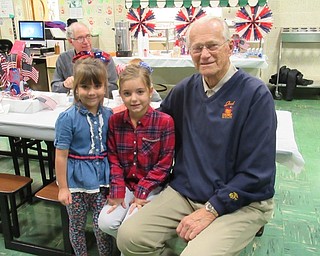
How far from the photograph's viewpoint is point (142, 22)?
459 centimetres

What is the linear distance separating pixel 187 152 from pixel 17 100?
1242 mm

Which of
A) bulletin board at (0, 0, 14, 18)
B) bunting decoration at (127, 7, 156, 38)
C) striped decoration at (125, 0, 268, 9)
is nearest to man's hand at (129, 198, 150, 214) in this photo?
bunting decoration at (127, 7, 156, 38)

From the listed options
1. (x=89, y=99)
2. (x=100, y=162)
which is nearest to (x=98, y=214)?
(x=100, y=162)

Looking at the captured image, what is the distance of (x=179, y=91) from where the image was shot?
5.34 feet

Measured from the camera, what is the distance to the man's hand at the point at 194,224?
1.36 meters

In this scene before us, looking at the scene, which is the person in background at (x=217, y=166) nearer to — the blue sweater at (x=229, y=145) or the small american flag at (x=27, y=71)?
the blue sweater at (x=229, y=145)

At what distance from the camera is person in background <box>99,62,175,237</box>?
1.52m

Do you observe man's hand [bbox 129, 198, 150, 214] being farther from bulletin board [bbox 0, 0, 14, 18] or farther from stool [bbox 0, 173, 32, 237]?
bulletin board [bbox 0, 0, 14, 18]

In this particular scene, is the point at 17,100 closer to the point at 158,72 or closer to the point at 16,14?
the point at 158,72

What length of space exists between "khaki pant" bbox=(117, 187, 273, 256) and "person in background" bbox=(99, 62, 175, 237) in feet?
0.30

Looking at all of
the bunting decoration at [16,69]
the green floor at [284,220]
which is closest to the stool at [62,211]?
the green floor at [284,220]

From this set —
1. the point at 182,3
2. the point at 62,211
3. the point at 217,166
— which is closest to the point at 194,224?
the point at 217,166

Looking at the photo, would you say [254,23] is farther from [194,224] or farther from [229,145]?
[194,224]

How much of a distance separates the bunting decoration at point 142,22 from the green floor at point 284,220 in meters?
2.36
